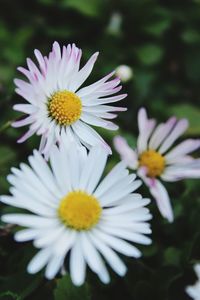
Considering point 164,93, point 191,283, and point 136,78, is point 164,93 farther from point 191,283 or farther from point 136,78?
point 191,283

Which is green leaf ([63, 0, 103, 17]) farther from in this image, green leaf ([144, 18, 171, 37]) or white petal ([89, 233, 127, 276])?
white petal ([89, 233, 127, 276])

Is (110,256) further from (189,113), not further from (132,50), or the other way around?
(132,50)

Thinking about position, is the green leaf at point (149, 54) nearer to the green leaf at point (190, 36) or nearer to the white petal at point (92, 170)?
the green leaf at point (190, 36)

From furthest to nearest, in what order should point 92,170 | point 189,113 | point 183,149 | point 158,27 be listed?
point 158,27 < point 189,113 < point 183,149 < point 92,170

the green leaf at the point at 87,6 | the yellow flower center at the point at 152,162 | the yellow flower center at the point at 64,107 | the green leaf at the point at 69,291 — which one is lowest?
the green leaf at the point at 69,291

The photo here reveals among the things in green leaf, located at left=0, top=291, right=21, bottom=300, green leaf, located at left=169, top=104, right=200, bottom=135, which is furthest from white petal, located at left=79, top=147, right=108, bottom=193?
green leaf, located at left=169, top=104, right=200, bottom=135

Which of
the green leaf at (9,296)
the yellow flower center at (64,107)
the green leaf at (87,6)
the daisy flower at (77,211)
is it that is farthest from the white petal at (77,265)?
the green leaf at (87,6)

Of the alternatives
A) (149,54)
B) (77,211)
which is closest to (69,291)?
(77,211)
